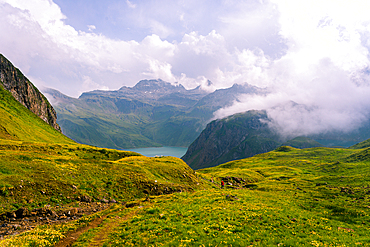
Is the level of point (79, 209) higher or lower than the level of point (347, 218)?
lower

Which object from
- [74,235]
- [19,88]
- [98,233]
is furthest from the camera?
[19,88]

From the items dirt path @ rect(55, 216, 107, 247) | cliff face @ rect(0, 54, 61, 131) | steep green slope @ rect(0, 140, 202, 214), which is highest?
cliff face @ rect(0, 54, 61, 131)

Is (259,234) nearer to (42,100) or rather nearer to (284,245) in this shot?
(284,245)

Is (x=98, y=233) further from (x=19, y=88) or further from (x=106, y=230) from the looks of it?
(x=19, y=88)

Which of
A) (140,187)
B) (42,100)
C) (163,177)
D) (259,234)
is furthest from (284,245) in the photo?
(42,100)

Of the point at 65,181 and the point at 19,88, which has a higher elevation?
the point at 19,88

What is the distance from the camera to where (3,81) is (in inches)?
5281

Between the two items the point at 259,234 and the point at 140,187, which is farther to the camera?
the point at 140,187

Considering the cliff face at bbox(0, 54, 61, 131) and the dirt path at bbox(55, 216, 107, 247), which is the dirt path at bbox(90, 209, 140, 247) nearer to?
the dirt path at bbox(55, 216, 107, 247)

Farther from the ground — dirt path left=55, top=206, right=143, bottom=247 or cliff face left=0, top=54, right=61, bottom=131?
cliff face left=0, top=54, right=61, bottom=131

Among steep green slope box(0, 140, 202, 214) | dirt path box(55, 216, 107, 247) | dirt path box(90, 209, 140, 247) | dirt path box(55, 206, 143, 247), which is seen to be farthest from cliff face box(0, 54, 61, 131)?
dirt path box(90, 209, 140, 247)

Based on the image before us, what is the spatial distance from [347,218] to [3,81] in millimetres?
199130

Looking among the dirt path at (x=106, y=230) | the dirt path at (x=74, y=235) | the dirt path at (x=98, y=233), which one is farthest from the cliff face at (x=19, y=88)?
the dirt path at (x=106, y=230)

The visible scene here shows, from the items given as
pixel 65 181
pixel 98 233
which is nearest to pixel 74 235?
pixel 98 233
